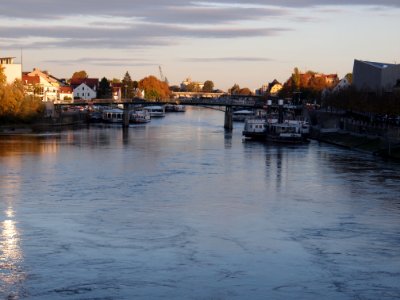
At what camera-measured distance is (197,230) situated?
23.1 metres

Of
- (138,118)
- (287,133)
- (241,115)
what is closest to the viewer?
(287,133)

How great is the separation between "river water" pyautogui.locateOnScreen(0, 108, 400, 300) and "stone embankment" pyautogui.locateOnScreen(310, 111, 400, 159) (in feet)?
23.7

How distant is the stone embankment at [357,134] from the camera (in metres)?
49.2

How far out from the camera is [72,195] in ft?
97.6

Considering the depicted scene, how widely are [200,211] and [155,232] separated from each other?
12.7ft

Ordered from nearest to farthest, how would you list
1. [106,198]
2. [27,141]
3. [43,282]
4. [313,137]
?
1. [43,282]
2. [106,198]
3. [27,141]
4. [313,137]

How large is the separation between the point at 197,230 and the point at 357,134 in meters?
40.5

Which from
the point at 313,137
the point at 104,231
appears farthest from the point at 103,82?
the point at 104,231

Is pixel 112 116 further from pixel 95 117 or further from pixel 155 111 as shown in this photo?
pixel 155 111

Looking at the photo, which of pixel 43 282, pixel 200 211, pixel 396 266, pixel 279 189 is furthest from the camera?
pixel 279 189

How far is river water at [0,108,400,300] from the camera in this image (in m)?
17.4

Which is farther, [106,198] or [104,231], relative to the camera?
[106,198]

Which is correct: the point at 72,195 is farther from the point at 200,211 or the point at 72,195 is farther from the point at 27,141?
the point at 27,141

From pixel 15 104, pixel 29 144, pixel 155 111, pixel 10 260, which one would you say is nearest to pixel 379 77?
pixel 15 104
